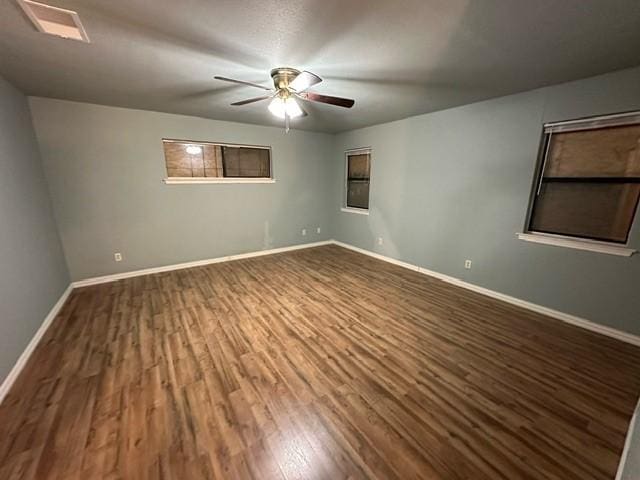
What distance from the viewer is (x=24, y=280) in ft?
7.27

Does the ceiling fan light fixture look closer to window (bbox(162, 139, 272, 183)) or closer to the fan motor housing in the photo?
the fan motor housing

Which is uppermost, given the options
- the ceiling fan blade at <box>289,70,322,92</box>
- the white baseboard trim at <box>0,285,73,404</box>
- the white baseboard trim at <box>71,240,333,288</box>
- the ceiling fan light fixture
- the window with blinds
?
the ceiling fan blade at <box>289,70,322,92</box>

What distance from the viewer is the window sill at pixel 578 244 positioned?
231 cm

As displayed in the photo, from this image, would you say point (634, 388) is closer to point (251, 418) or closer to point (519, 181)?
point (519, 181)

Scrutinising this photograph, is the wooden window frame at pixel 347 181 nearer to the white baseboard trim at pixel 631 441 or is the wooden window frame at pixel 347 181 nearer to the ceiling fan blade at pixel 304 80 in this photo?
the ceiling fan blade at pixel 304 80

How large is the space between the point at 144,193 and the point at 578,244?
18.1 ft

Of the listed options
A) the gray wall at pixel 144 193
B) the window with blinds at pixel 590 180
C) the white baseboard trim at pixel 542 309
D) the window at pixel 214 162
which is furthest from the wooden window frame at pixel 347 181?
the window with blinds at pixel 590 180

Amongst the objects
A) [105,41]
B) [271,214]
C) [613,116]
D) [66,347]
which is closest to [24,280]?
[66,347]

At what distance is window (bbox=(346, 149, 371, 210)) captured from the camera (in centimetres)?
495

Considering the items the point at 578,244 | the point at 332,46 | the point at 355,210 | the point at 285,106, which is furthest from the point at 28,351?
the point at 578,244

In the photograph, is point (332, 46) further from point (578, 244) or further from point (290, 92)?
point (578, 244)

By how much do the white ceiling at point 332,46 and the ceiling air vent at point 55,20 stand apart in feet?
0.18

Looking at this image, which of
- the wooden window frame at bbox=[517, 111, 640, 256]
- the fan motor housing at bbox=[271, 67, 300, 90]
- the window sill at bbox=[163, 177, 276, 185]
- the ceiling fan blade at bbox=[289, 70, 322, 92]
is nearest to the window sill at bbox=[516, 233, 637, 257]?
the wooden window frame at bbox=[517, 111, 640, 256]

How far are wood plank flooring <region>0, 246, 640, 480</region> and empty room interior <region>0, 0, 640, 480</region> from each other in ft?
0.05
